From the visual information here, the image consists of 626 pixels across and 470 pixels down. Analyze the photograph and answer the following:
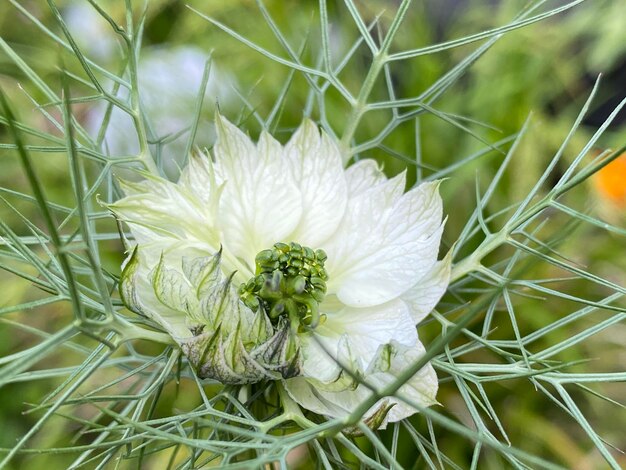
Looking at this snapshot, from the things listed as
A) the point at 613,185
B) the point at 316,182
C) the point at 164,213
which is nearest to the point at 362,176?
the point at 316,182

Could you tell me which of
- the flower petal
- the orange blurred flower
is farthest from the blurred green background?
the flower petal

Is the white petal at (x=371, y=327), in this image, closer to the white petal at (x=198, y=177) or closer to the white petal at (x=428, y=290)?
the white petal at (x=428, y=290)

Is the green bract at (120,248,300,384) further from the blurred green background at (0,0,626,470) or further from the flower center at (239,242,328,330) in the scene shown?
the blurred green background at (0,0,626,470)

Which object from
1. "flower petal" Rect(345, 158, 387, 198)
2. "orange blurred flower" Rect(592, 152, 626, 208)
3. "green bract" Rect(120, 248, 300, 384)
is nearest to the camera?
"green bract" Rect(120, 248, 300, 384)

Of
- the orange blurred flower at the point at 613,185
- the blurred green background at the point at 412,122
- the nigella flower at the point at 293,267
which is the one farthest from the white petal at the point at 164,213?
the orange blurred flower at the point at 613,185

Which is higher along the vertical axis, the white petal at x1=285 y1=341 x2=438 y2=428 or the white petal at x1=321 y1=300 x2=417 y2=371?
the white petal at x1=321 y1=300 x2=417 y2=371

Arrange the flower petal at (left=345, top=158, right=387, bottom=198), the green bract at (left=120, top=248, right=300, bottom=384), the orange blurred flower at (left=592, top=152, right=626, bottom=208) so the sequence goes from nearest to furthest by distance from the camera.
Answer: the green bract at (left=120, top=248, right=300, bottom=384), the flower petal at (left=345, top=158, right=387, bottom=198), the orange blurred flower at (left=592, top=152, right=626, bottom=208)

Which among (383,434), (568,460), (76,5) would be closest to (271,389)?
(383,434)

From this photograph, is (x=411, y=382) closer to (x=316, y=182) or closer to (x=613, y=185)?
(x=316, y=182)
